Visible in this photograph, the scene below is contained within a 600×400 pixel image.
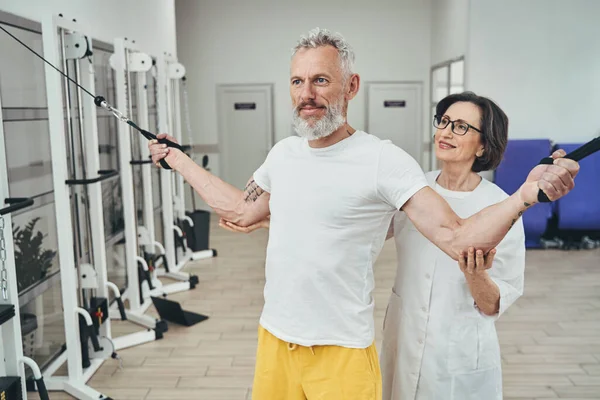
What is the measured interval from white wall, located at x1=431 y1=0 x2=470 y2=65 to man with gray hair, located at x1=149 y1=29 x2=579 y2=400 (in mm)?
5972

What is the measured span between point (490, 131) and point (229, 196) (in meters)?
0.85

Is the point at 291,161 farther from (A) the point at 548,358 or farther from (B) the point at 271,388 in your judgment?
(A) the point at 548,358

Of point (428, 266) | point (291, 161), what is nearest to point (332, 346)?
point (428, 266)

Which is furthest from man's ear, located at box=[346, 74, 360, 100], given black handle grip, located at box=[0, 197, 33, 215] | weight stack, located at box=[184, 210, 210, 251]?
weight stack, located at box=[184, 210, 210, 251]

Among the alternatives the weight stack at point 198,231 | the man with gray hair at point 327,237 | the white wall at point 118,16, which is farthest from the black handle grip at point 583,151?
the weight stack at point 198,231

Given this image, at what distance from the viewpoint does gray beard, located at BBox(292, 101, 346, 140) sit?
1.56 metres

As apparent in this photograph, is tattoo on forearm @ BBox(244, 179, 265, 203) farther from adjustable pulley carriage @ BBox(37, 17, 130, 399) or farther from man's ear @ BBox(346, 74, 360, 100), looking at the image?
adjustable pulley carriage @ BBox(37, 17, 130, 399)

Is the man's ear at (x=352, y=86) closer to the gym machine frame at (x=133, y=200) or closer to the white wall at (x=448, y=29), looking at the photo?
the gym machine frame at (x=133, y=200)

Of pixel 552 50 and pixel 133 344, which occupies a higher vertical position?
pixel 552 50

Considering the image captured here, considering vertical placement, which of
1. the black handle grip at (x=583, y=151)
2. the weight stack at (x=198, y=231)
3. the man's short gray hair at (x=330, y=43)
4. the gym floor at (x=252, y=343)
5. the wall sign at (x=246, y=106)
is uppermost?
the wall sign at (x=246, y=106)

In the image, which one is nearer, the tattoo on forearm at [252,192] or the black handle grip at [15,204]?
the tattoo on forearm at [252,192]

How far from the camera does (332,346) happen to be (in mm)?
1580

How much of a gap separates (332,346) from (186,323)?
291 centimetres

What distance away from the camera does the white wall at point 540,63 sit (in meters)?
6.82
